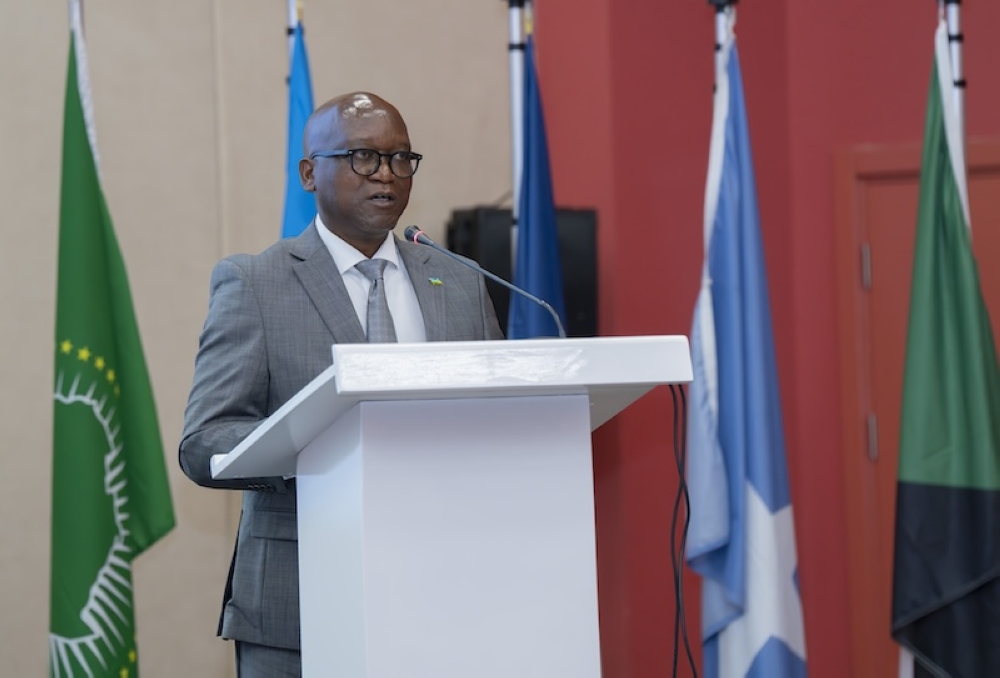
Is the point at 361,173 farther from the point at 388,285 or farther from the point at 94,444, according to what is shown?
the point at 94,444

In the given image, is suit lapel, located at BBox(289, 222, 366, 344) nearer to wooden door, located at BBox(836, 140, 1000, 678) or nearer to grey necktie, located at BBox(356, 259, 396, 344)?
grey necktie, located at BBox(356, 259, 396, 344)

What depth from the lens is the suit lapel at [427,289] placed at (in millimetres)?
2225

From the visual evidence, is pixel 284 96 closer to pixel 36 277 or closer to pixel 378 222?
pixel 36 277

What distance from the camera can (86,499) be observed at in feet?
10.9

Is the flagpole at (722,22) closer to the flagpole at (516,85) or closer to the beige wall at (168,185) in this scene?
the flagpole at (516,85)

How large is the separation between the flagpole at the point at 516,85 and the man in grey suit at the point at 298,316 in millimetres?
1698

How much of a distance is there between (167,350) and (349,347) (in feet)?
8.74

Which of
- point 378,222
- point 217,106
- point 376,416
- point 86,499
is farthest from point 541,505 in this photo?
point 217,106

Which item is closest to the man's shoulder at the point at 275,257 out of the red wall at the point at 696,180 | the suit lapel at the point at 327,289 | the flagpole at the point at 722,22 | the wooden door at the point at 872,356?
the suit lapel at the point at 327,289

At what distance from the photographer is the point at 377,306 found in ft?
7.09

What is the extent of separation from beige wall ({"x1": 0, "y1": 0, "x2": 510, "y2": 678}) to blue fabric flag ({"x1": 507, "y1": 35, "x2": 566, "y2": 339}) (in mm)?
508

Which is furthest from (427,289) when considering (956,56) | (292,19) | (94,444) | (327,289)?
(956,56)

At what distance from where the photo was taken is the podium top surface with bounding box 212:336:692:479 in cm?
145

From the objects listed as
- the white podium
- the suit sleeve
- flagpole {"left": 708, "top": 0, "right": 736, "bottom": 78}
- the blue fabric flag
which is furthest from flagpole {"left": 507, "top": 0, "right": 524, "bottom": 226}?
the white podium
